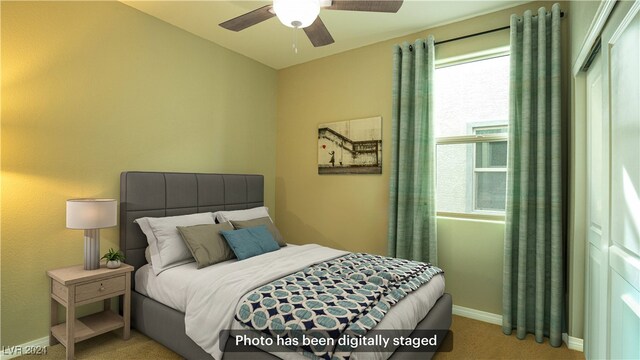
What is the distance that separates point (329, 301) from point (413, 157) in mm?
1955

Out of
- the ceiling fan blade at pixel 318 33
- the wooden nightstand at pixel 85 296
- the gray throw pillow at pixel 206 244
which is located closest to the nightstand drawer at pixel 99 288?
the wooden nightstand at pixel 85 296

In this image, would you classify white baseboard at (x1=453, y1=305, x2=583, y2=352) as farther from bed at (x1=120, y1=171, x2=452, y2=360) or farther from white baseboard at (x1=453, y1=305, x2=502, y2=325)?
bed at (x1=120, y1=171, x2=452, y2=360)

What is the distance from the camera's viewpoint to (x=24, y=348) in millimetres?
2354

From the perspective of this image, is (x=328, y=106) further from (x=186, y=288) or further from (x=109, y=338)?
(x=109, y=338)

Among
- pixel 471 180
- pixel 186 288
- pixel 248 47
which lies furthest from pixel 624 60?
pixel 248 47

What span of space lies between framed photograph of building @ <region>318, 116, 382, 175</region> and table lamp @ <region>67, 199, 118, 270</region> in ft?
7.74

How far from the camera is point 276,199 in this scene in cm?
458

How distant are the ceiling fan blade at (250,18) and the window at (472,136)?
6.34 ft

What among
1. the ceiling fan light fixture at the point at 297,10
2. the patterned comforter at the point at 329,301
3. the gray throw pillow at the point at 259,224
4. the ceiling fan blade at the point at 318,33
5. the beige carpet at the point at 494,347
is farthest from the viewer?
the gray throw pillow at the point at 259,224

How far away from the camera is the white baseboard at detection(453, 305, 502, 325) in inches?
118

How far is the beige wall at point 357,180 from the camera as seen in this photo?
3.08 m

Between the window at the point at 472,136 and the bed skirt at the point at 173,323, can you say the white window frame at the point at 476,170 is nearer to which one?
the window at the point at 472,136

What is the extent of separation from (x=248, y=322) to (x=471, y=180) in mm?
2491

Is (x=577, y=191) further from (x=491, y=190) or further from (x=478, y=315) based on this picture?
(x=478, y=315)
